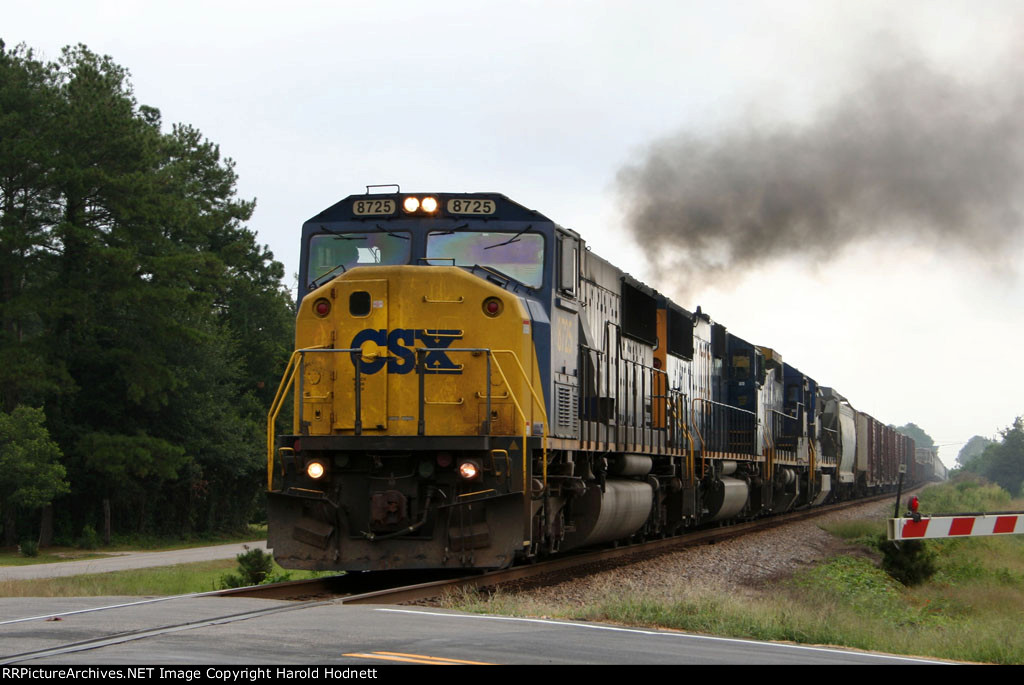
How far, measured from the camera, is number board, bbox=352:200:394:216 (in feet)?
45.8

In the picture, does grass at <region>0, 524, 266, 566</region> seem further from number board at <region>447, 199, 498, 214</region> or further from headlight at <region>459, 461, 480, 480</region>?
headlight at <region>459, 461, 480, 480</region>

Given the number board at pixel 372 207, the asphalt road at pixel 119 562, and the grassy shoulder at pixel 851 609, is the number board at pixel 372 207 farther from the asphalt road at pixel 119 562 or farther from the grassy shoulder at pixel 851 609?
the asphalt road at pixel 119 562

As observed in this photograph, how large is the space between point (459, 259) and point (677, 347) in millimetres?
8840

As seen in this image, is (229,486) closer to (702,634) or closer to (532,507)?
(532,507)

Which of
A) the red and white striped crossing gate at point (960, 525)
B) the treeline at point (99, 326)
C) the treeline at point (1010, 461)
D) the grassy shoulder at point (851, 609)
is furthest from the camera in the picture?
the treeline at point (1010, 461)

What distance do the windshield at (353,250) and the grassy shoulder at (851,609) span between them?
4.30m

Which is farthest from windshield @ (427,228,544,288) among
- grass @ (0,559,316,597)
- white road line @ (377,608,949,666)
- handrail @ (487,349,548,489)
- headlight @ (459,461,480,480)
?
grass @ (0,559,316,597)

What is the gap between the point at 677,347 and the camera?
71.5 feet

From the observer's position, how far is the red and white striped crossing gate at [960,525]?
39.7 feet

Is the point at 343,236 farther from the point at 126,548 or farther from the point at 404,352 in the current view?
the point at 126,548

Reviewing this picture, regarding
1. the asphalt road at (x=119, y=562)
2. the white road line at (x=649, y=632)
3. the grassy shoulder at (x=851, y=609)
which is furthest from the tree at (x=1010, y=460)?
the white road line at (x=649, y=632)

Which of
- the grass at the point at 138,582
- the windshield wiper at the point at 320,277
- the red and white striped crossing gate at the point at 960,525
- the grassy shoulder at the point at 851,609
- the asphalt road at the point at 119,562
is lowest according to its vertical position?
the asphalt road at the point at 119,562

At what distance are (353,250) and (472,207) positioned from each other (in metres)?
1.51

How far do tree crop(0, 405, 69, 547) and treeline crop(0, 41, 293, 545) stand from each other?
40 mm
